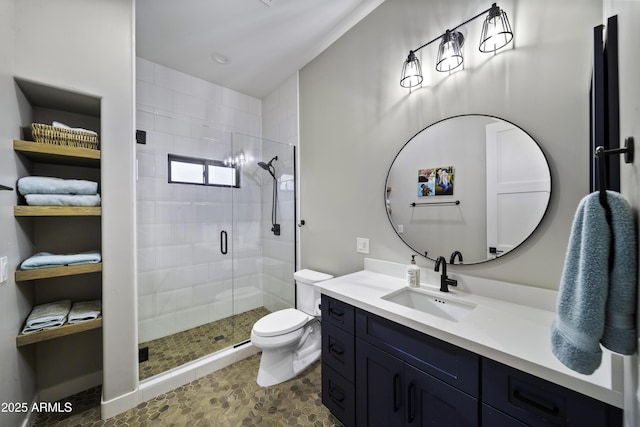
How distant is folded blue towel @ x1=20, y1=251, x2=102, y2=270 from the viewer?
1320mm

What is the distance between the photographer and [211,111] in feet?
8.89

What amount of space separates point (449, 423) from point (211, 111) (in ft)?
10.5

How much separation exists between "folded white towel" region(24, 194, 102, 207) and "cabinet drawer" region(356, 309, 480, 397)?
176 centimetres

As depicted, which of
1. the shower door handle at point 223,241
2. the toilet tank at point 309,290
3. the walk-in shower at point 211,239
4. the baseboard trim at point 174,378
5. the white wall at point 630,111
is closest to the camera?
the white wall at point 630,111

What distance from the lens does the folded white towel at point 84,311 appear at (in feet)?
4.79

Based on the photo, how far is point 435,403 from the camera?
946 mm

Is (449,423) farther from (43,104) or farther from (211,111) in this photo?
(211,111)

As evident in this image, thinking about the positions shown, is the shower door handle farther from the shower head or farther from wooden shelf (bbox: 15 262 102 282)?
wooden shelf (bbox: 15 262 102 282)

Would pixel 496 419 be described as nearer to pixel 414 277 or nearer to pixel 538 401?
pixel 538 401

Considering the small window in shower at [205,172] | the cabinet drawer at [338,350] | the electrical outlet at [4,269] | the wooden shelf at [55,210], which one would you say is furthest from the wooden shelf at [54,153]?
the cabinet drawer at [338,350]

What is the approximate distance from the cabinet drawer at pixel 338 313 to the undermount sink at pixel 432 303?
216 millimetres

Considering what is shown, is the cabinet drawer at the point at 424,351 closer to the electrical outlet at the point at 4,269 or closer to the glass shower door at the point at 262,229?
the glass shower door at the point at 262,229

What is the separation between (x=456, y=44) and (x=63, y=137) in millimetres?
2367

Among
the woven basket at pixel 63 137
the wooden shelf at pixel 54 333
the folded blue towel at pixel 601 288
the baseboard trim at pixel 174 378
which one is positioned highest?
the woven basket at pixel 63 137
